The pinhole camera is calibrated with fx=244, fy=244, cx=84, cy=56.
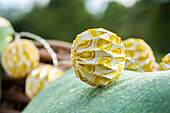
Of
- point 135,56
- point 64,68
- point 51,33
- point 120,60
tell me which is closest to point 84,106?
point 120,60

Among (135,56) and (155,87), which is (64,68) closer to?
(135,56)

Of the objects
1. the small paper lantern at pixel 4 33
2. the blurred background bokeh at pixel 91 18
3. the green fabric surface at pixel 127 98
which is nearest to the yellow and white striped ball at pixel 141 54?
the green fabric surface at pixel 127 98

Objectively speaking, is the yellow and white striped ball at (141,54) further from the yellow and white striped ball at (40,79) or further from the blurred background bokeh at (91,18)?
the blurred background bokeh at (91,18)

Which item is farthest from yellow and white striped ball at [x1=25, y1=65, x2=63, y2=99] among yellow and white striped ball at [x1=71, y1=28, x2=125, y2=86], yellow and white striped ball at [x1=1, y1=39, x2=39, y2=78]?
yellow and white striped ball at [x1=71, y1=28, x2=125, y2=86]

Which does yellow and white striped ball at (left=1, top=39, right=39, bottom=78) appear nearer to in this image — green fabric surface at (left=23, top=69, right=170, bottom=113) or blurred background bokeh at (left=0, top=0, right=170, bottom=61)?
green fabric surface at (left=23, top=69, right=170, bottom=113)

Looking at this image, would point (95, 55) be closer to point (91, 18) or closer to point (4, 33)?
point (4, 33)

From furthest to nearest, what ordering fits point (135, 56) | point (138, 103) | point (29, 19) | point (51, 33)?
point (29, 19), point (51, 33), point (135, 56), point (138, 103)
